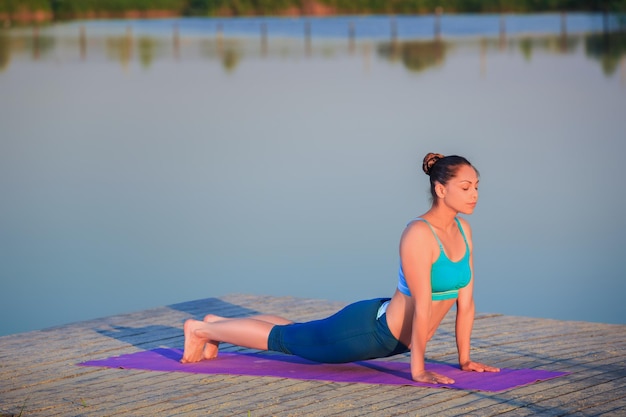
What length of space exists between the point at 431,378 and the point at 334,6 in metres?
64.3

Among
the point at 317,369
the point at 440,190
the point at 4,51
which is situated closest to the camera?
the point at 440,190

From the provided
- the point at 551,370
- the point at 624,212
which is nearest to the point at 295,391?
the point at 551,370

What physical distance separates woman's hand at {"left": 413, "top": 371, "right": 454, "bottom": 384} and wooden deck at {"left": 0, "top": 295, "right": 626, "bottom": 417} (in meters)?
0.06

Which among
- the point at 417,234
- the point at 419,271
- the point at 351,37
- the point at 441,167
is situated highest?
the point at 441,167

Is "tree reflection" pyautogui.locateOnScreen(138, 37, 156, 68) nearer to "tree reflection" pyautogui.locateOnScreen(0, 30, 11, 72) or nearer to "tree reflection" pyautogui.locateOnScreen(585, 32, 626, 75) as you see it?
"tree reflection" pyautogui.locateOnScreen(0, 30, 11, 72)

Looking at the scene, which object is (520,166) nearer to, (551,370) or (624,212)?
(624,212)

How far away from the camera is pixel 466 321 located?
6520 mm

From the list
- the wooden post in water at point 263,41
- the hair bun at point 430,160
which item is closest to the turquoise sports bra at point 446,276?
the hair bun at point 430,160

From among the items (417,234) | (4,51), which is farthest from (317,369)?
(4,51)

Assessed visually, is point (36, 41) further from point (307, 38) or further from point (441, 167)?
point (441, 167)

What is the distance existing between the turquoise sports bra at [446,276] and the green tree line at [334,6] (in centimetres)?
6083

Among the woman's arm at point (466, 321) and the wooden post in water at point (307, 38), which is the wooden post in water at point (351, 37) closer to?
the wooden post in water at point (307, 38)

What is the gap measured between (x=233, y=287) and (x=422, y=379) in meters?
7.65

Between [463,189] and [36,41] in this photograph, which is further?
[36,41]
